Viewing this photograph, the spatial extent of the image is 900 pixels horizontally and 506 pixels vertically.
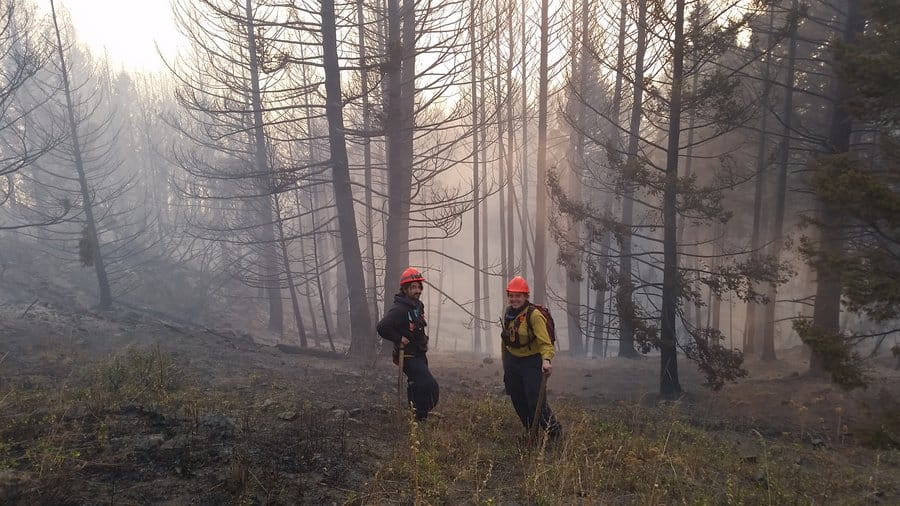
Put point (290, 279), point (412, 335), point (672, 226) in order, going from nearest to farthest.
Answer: point (412, 335)
point (672, 226)
point (290, 279)

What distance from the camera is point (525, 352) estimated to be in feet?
18.2

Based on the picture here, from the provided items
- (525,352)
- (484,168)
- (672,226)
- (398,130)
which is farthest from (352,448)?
(484,168)

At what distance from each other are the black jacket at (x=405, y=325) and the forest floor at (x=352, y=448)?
0.78 meters

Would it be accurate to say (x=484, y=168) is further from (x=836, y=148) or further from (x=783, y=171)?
(x=836, y=148)

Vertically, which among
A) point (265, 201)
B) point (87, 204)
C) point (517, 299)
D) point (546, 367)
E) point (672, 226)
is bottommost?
point (546, 367)

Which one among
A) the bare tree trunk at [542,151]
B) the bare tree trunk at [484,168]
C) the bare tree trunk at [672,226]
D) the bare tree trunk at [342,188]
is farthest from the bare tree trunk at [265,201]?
the bare tree trunk at [672,226]

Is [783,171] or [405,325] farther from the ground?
[783,171]

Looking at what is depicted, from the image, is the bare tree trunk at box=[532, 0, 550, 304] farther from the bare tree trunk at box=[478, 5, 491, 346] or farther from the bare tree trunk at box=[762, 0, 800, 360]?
the bare tree trunk at box=[762, 0, 800, 360]

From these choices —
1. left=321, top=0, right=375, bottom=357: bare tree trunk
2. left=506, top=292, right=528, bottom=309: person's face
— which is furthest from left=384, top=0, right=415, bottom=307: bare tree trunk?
left=506, top=292, right=528, bottom=309: person's face

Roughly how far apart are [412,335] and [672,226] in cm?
667

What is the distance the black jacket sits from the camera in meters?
5.85

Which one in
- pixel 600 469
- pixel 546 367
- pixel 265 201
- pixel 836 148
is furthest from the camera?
pixel 265 201

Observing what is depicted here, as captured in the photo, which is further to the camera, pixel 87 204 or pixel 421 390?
pixel 87 204

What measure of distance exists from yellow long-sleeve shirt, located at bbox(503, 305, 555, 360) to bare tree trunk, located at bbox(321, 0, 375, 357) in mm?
6789
